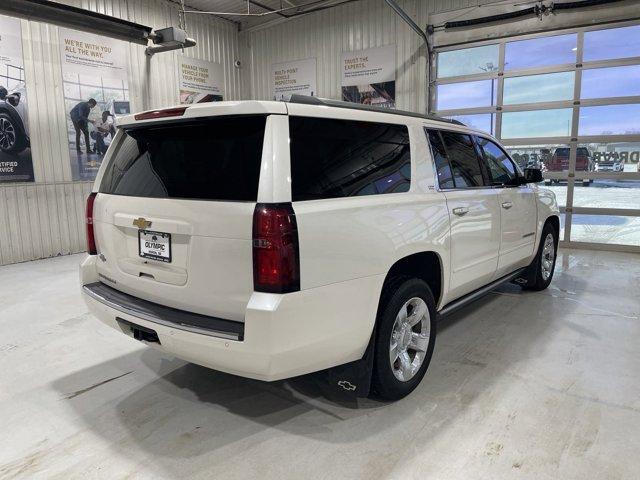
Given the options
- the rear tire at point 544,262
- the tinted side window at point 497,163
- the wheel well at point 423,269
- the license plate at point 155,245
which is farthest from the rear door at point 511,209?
the license plate at point 155,245

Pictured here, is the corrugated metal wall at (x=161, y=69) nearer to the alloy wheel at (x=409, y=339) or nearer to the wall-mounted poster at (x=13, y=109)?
the wall-mounted poster at (x=13, y=109)

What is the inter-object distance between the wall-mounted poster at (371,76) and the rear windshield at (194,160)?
782 centimetres

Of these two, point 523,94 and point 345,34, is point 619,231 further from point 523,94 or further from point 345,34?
point 345,34

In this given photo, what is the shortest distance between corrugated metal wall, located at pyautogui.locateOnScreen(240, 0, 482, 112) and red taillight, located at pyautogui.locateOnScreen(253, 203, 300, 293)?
318 inches

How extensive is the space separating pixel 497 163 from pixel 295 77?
7938 mm

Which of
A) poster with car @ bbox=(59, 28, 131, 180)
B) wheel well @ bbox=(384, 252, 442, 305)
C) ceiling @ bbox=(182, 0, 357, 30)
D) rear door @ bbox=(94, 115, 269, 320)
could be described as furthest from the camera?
ceiling @ bbox=(182, 0, 357, 30)

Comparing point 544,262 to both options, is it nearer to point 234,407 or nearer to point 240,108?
point 234,407

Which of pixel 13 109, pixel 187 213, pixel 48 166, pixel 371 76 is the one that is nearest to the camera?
pixel 187 213

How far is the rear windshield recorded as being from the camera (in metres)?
2.12

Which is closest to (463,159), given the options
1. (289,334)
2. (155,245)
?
(289,334)

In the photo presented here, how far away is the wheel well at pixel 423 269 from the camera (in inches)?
107

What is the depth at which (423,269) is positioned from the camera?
3.05 meters

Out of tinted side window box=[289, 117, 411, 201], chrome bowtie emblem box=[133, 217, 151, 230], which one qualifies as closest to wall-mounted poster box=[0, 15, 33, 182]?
chrome bowtie emblem box=[133, 217, 151, 230]

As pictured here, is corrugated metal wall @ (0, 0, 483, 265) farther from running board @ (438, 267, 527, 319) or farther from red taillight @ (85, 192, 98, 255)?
running board @ (438, 267, 527, 319)
